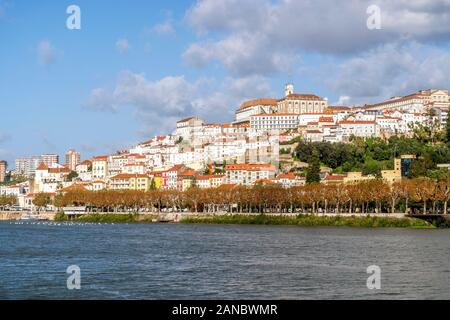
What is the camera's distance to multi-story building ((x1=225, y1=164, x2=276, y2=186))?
108m

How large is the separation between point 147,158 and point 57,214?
1654 inches

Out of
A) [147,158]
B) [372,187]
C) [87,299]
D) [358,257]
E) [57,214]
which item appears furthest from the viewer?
[147,158]

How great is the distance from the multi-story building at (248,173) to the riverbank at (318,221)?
26448mm

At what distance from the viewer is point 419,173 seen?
81438 mm

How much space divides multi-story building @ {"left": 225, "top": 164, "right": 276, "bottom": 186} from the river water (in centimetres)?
5693

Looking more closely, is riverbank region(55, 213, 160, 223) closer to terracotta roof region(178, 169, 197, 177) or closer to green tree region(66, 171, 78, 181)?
terracotta roof region(178, 169, 197, 177)

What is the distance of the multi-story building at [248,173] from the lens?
108 metres

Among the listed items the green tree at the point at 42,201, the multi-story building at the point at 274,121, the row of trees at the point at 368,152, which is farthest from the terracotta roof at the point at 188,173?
the green tree at the point at 42,201

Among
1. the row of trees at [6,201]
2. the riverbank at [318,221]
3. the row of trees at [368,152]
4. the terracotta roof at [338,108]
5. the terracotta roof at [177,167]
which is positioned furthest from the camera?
the terracotta roof at [338,108]

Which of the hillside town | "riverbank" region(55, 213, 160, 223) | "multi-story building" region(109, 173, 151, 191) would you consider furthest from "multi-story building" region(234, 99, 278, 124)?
"riverbank" region(55, 213, 160, 223)

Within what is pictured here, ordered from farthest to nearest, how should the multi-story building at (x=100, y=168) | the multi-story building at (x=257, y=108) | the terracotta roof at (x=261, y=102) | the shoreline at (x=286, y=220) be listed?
the multi-story building at (x=100, y=168)
the terracotta roof at (x=261, y=102)
the multi-story building at (x=257, y=108)
the shoreline at (x=286, y=220)

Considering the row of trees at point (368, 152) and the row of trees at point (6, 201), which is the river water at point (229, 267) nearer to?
the row of trees at point (368, 152)
